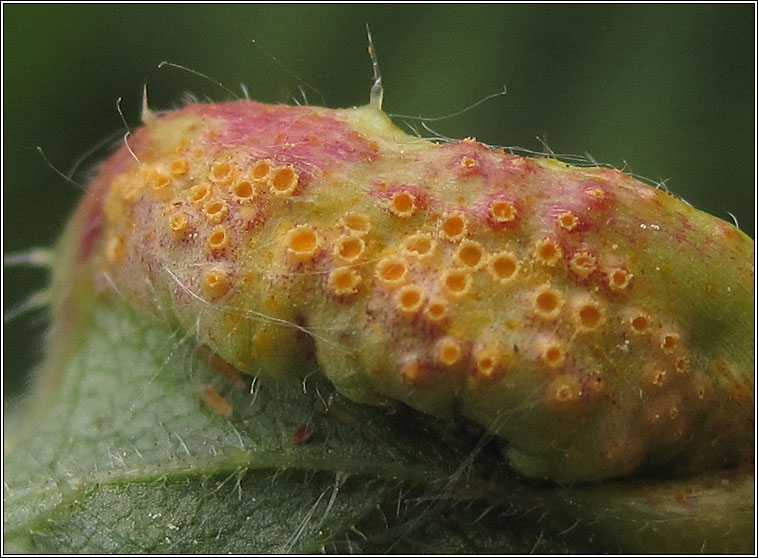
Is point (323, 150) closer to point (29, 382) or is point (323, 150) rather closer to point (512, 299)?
point (512, 299)

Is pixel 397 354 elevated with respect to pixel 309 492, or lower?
elevated

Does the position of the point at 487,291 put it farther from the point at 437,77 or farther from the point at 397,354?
the point at 437,77

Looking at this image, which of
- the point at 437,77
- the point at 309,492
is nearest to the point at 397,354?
the point at 309,492

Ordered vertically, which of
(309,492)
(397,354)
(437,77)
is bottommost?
(309,492)

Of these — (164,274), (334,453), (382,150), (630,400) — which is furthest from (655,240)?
(164,274)

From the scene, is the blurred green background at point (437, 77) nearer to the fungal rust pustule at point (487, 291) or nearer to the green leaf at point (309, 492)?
the green leaf at point (309, 492)

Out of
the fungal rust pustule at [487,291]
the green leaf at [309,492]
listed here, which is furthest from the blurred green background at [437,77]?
the fungal rust pustule at [487,291]

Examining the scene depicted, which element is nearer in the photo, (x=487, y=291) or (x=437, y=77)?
(x=487, y=291)
